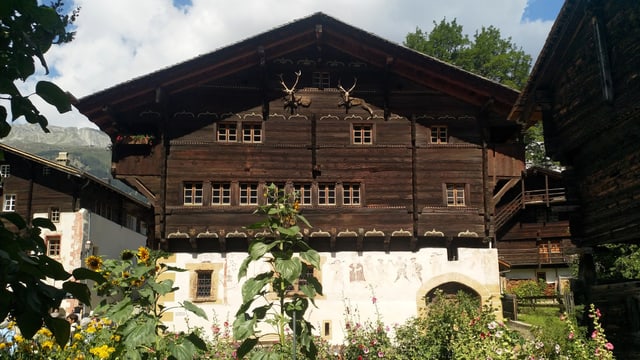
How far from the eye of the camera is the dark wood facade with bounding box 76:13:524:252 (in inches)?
738

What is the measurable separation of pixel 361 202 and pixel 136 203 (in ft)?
72.9

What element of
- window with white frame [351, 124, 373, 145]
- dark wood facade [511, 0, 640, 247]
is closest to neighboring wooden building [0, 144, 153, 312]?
window with white frame [351, 124, 373, 145]

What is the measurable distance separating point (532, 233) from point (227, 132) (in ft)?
96.7

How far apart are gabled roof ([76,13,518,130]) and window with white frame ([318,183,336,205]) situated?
15.6 feet

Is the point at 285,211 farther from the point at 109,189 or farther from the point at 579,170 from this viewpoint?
the point at 109,189

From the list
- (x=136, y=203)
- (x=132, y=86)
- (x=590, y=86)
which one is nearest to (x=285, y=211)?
(x=590, y=86)

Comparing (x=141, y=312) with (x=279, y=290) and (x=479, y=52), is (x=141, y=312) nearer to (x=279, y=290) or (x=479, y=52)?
(x=279, y=290)

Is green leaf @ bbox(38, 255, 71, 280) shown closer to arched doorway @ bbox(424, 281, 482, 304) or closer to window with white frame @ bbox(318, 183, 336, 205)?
window with white frame @ bbox(318, 183, 336, 205)

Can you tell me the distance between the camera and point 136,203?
1443 inches

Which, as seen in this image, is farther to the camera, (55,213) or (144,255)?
(55,213)

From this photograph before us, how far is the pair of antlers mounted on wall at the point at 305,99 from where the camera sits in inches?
772

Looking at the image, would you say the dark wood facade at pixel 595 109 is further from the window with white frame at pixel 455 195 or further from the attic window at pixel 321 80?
the attic window at pixel 321 80

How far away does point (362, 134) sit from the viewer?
19.9 meters

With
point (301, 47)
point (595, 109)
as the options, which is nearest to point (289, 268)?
point (595, 109)
